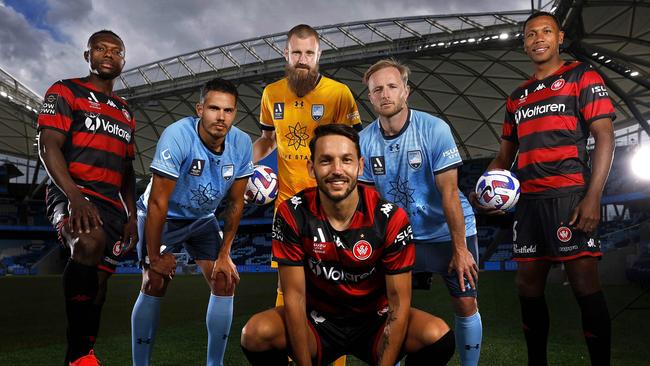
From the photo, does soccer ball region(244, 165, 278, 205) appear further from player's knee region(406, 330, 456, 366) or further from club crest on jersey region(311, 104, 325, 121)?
player's knee region(406, 330, 456, 366)

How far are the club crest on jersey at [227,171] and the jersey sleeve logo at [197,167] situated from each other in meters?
0.17

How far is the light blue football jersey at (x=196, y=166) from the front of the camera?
142 inches

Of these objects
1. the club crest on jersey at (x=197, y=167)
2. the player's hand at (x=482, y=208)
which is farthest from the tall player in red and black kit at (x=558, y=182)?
the club crest on jersey at (x=197, y=167)

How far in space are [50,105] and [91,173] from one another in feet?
1.86

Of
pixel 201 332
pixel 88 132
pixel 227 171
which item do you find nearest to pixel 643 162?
pixel 201 332

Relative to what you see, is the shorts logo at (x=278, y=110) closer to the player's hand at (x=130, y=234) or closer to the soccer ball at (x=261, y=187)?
the soccer ball at (x=261, y=187)

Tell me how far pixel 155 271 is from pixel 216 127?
3.76ft

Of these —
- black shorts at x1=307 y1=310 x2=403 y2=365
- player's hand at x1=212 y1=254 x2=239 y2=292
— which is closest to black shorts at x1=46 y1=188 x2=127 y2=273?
player's hand at x1=212 y1=254 x2=239 y2=292

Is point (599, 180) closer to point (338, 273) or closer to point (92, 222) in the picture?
point (338, 273)

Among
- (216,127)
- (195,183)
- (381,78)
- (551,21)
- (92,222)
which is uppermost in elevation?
(551,21)

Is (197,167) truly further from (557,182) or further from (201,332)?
(201,332)

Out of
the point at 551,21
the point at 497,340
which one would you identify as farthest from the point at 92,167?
the point at 497,340

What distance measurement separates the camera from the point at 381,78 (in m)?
3.50

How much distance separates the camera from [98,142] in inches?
145
